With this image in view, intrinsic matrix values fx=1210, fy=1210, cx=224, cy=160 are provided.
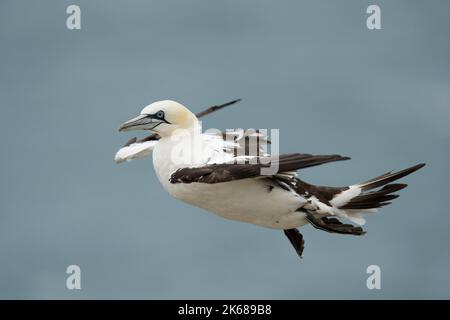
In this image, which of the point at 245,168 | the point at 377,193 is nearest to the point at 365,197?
the point at 377,193

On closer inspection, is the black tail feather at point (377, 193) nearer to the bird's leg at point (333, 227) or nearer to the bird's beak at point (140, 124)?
the bird's leg at point (333, 227)

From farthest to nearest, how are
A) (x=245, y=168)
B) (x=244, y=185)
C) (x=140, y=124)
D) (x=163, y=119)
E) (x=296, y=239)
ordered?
(x=296, y=239) → (x=163, y=119) → (x=140, y=124) → (x=244, y=185) → (x=245, y=168)

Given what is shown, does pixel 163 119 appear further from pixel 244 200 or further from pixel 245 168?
pixel 245 168

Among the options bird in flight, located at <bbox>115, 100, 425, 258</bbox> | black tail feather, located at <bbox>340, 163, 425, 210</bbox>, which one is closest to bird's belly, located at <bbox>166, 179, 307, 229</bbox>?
bird in flight, located at <bbox>115, 100, 425, 258</bbox>

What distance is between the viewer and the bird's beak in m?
20.8

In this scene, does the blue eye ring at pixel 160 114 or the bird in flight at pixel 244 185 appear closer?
the bird in flight at pixel 244 185

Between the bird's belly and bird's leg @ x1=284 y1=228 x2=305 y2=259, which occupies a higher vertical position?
the bird's belly

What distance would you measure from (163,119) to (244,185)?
220 cm

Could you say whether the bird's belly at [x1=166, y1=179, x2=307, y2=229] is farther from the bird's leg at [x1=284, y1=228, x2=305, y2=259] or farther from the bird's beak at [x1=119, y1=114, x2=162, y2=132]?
the bird's leg at [x1=284, y1=228, x2=305, y2=259]

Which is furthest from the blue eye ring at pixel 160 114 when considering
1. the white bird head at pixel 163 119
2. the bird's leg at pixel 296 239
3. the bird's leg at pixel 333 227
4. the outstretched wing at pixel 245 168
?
the bird's leg at pixel 296 239

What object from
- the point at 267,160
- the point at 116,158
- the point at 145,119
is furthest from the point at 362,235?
the point at 116,158

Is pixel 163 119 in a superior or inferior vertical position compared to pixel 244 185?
superior

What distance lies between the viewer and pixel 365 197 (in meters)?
20.5

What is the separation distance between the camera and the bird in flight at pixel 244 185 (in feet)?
63.1
